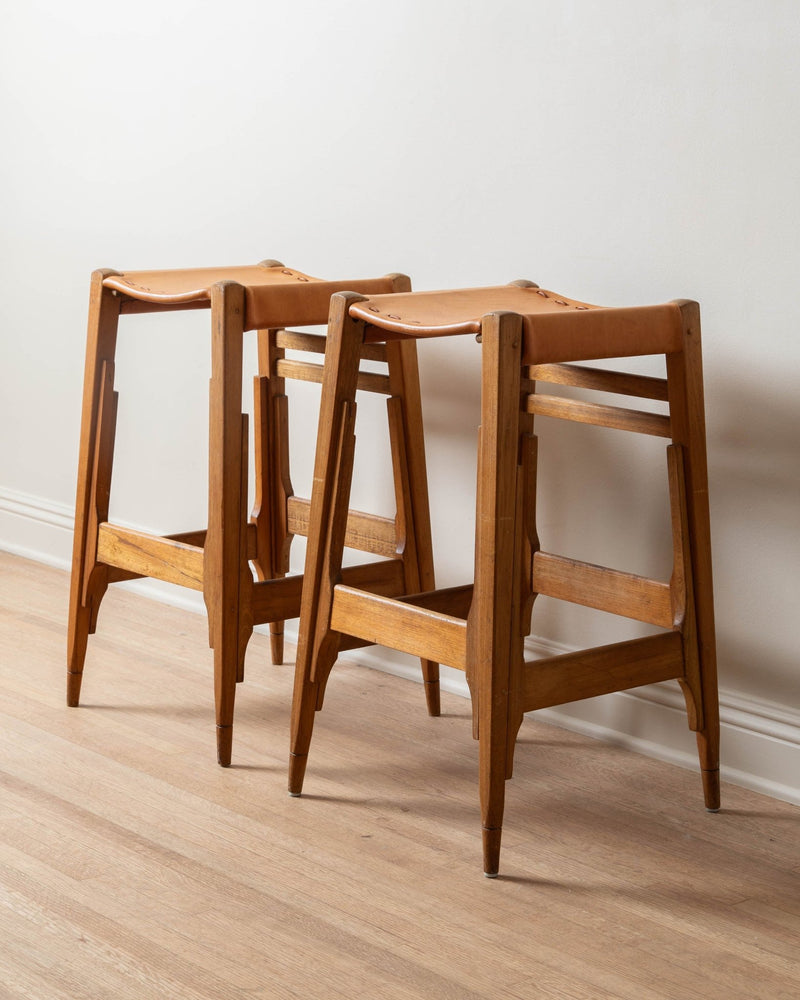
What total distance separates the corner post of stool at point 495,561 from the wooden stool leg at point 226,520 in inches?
16.9

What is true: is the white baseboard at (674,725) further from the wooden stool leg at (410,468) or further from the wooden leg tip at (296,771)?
the wooden leg tip at (296,771)

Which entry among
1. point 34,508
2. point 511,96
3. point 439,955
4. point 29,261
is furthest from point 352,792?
point 29,261

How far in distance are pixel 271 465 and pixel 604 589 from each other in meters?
0.68

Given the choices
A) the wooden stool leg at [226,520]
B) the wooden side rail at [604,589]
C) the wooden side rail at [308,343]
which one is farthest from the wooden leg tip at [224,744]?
the wooden side rail at [308,343]

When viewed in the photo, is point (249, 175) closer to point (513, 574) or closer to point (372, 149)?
point (372, 149)

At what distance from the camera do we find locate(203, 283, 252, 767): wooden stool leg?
180 centimetres

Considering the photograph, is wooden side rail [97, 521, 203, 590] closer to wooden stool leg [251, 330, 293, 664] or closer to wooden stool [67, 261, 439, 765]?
wooden stool [67, 261, 439, 765]

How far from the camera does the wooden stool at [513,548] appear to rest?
152cm

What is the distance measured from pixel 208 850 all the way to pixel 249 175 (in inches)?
53.9

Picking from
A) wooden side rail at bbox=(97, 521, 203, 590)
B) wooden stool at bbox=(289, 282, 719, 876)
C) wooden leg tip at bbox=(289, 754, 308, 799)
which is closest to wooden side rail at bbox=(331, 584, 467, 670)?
wooden stool at bbox=(289, 282, 719, 876)

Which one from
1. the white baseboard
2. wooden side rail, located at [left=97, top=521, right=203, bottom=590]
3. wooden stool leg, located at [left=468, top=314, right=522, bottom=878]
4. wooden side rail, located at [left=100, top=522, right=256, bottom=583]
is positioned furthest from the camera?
wooden side rail, located at [left=100, top=522, right=256, bottom=583]

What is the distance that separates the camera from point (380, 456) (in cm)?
236

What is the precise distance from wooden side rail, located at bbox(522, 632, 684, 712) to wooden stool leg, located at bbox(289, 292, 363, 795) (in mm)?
313

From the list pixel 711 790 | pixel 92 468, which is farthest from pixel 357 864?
pixel 92 468
